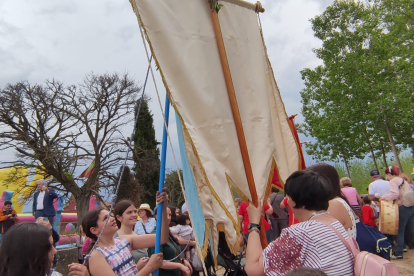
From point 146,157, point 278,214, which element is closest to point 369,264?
point 278,214

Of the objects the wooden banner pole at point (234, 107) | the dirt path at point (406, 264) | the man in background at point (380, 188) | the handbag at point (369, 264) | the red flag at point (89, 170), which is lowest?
the dirt path at point (406, 264)

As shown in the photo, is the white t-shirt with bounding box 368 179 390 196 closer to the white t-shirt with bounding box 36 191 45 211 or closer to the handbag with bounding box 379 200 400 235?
the handbag with bounding box 379 200 400 235

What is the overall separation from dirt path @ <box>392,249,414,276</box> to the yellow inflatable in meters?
19.6

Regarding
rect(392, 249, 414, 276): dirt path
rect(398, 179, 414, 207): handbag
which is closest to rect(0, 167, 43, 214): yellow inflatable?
rect(392, 249, 414, 276): dirt path

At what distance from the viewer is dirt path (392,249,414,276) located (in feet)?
18.5

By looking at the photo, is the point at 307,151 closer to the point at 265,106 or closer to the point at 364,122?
the point at 364,122

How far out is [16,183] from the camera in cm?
2062

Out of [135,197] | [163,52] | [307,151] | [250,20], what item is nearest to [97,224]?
[163,52]

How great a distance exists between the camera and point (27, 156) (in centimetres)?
2123

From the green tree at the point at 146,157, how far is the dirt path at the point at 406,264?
61.6ft

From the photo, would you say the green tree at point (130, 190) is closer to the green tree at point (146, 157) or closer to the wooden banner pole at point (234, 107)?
the green tree at point (146, 157)

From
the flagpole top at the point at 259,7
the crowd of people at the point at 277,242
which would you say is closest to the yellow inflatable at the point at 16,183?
the crowd of people at the point at 277,242

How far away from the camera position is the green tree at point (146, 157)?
24.6 metres

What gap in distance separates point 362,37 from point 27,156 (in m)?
19.5
